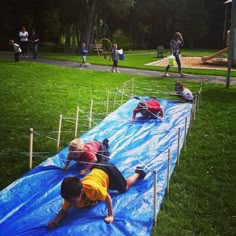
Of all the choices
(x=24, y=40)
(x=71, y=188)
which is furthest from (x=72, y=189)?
(x=24, y=40)

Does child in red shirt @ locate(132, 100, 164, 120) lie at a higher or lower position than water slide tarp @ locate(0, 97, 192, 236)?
higher

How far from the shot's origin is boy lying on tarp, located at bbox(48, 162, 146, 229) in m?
3.64

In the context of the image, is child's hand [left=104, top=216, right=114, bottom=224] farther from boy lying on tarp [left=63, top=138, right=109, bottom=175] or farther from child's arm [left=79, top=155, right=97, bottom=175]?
child's arm [left=79, top=155, right=97, bottom=175]

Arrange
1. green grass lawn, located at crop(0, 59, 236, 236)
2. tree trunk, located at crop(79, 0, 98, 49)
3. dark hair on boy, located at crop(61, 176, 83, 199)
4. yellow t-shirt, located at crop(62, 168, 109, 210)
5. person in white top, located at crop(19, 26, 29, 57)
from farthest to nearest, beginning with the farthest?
1. tree trunk, located at crop(79, 0, 98, 49)
2. person in white top, located at crop(19, 26, 29, 57)
3. green grass lawn, located at crop(0, 59, 236, 236)
4. yellow t-shirt, located at crop(62, 168, 109, 210)
5. dark hair on boy, located at crop(61, 176, 83, 199)

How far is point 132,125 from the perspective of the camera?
757 centimetres

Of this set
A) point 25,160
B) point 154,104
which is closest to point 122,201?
point 25,160

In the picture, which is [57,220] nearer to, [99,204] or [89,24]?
[99,204]

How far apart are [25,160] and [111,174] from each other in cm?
187

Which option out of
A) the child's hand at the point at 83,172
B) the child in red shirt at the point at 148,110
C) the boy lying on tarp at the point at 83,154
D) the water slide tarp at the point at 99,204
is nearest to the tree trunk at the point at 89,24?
the child in red shirt at the point at 148,110

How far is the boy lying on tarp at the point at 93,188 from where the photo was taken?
11.9 ft

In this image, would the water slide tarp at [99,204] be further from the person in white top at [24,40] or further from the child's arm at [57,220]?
the person in white top at [24,40]

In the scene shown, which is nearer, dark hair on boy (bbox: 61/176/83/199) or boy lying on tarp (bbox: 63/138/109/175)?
dark hair on boy (bbox: 61/176/83/199)

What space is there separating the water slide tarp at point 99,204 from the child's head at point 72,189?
33cm

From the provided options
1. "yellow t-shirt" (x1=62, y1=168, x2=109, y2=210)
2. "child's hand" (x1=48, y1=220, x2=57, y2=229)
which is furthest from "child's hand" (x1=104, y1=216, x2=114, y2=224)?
"child's hand" (x1=48, y1=220, x2=57, y2=229)
